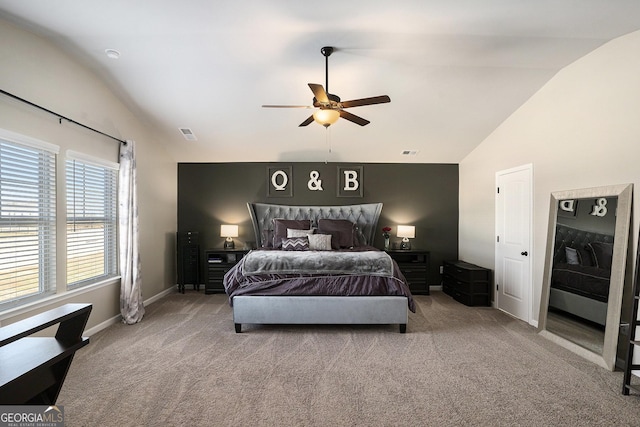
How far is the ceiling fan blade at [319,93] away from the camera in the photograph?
2.74m

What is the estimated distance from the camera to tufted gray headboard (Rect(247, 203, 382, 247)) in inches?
230

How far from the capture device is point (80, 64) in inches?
138

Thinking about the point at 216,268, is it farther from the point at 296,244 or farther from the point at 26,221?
the point at 26,221

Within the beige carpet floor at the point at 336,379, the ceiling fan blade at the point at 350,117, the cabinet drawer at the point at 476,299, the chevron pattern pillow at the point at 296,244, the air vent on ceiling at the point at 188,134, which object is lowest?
the beige carpet floor at the point at 336,379

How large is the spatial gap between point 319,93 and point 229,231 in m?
3.49

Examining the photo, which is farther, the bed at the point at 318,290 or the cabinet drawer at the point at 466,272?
the cabinet drawer at the point at 466,272

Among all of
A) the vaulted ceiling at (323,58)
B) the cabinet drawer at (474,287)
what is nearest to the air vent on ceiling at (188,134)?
the vaulted ceiling at (323,58)

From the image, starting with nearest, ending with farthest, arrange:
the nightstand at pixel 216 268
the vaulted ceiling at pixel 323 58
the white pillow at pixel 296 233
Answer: the vaulted ceiling at pixel 323 58 → the white pillow at pixel 296 233 → the nightstand at pixel 216 268

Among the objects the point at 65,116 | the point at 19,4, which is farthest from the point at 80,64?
the point at 19,4

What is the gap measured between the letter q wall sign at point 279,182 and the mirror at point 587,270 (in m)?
4.00

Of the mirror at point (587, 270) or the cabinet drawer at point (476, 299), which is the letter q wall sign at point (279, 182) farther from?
the mirror at point (587, 270)

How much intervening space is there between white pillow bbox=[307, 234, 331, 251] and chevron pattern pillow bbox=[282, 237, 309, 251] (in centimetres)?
8

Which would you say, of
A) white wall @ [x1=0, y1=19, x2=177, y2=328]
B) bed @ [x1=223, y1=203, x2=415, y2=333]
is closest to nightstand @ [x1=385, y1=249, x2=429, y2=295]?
bed @ [x1=223, y1=203, x2=415, y2=333]

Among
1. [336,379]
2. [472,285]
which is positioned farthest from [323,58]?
[472,285]
